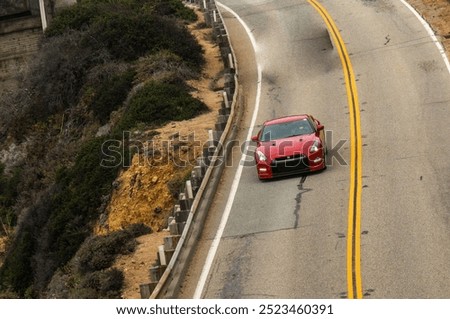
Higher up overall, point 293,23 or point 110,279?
point 110,279

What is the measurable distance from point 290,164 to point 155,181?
484 cm

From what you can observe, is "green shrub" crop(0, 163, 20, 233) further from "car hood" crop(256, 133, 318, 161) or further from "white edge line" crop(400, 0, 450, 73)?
"white edge line" crop(400, 0, 450, 73)

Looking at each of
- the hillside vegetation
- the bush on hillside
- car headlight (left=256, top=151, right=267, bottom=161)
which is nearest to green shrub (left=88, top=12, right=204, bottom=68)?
the hillside vegetation

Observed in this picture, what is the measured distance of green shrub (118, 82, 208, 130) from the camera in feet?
105

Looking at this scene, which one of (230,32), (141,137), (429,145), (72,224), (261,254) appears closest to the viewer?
(261,254)

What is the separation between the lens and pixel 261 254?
776 inches

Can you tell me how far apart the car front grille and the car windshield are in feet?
3.63

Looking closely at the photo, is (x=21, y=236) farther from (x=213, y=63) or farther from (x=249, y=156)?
(x=213, y=63)

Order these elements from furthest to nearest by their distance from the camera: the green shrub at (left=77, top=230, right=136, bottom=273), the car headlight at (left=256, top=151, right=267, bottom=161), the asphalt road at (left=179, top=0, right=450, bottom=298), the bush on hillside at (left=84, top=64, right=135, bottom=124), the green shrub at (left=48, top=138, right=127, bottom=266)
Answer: the bush on hillside at (left=84, top=64, right=135, bottom=124) < the green shrub at (left=48, top=138, right=127, bottom=266) < the car headlight at (left=256, top=151, right=267, bottom=161) < the green shrub at (left=77, top=230, right=136, bottom=273) < the asphalt road at (left=179, top=0, right=450, bottom=298)

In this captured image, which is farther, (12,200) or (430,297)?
(12,200)

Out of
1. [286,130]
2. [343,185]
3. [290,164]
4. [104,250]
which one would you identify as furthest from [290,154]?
[104,250]

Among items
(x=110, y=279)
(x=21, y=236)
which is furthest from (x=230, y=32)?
(x=110, y=279)

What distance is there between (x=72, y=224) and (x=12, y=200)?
321 inches

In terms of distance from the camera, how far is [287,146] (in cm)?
2480
